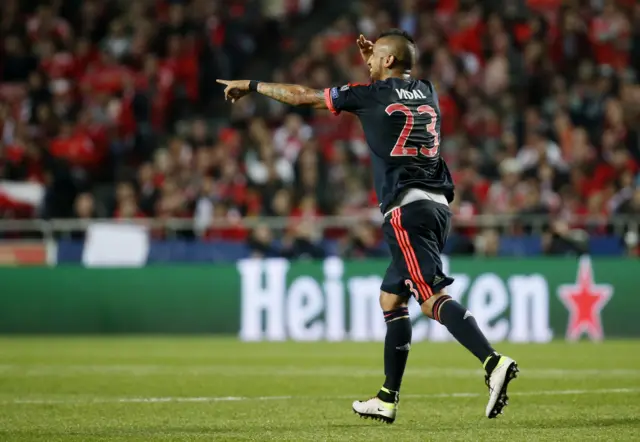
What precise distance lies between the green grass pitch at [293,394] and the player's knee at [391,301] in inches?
26.1

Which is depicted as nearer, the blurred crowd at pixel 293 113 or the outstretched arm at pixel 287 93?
the outstretched arm at pixel 287 93

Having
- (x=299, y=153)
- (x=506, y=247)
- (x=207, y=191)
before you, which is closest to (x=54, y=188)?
(x=207, y=191)

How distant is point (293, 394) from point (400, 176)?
240cm

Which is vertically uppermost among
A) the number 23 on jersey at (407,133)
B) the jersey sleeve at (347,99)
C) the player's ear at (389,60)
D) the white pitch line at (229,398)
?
the player's ear at (389,60)

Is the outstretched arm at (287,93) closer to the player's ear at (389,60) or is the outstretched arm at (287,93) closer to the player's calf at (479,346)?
the player's ear at (389,60)

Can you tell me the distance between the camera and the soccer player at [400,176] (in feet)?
22.2

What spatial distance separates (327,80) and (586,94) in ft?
13.5

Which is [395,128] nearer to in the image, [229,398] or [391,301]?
[391,301]

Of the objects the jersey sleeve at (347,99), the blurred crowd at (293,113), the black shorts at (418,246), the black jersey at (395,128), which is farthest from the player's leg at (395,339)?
the blurred crowd at (293,113)

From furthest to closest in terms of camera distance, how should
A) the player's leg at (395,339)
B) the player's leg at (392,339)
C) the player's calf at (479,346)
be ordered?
the player's leg at (395,339), the player's leg at (392,339), the player's calf at (479,346)

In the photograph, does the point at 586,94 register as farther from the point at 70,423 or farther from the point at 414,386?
the point at 70,423

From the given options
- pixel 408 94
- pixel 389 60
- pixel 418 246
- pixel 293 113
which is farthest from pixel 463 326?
pixel 293 113

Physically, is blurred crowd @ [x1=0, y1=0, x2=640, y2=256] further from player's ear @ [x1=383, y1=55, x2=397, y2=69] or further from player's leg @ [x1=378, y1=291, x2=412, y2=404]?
player's ear @ [x1=383, y1=55, x2=397, y2=69]

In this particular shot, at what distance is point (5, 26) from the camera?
2252 cm
